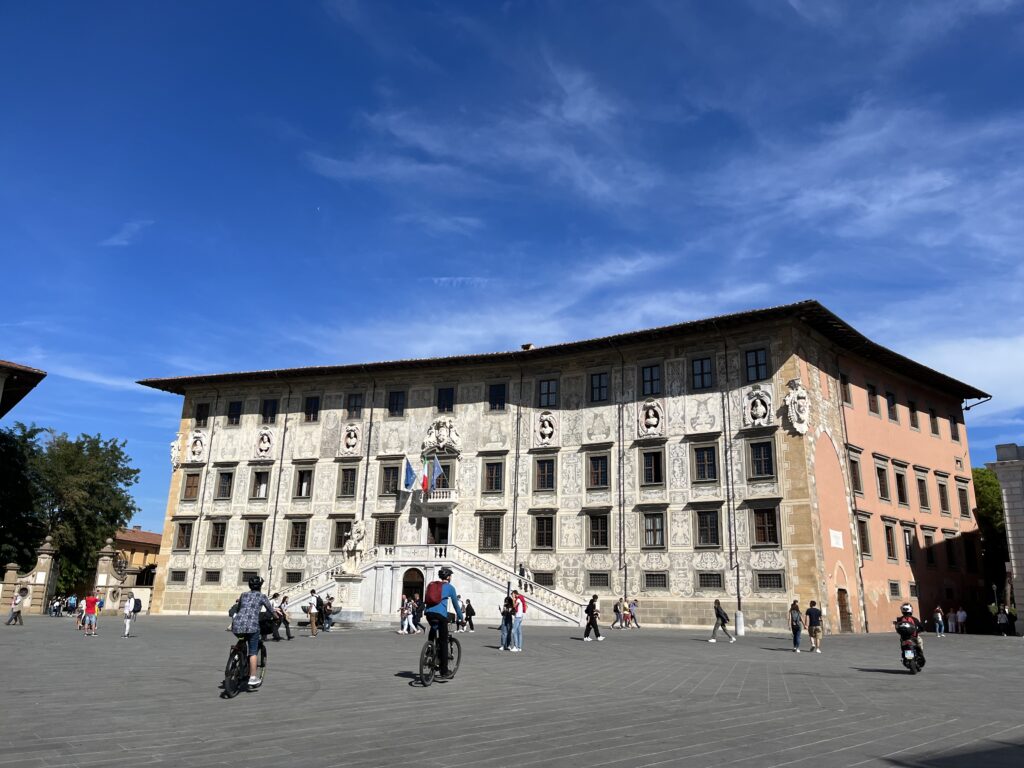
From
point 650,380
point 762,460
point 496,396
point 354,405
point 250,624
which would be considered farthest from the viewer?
point 354,405

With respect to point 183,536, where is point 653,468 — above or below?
above

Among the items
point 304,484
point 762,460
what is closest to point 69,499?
point 304,484

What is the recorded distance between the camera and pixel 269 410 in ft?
140

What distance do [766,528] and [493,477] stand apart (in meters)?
12.7

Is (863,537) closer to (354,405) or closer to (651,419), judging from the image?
(651,419)

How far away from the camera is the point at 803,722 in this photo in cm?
893

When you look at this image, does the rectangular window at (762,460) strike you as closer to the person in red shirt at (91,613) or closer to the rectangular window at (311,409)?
the rectangular window at (311,409)

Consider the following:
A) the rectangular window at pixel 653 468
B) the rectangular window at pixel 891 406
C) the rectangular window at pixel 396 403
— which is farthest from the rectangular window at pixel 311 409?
the rectangular window at pixel 891 406

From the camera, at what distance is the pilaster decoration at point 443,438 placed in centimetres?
3844

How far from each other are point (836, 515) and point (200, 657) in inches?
999

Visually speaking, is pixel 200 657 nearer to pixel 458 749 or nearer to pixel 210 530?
pixel 458 749

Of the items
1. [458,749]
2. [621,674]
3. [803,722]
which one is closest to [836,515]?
[621,674]

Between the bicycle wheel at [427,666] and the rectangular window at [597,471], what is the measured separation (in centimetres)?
2429

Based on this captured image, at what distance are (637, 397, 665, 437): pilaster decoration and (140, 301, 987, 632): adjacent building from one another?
0.22ft
